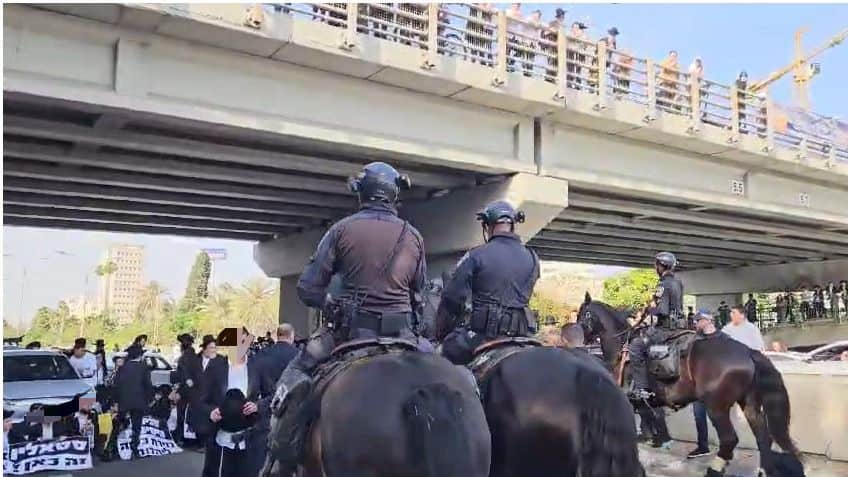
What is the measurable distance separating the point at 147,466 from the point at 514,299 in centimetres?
756

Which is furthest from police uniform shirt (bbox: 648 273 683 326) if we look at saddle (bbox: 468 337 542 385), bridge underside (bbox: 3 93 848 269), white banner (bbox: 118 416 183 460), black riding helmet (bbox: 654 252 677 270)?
white banner (bbox: 118 416 183 460)

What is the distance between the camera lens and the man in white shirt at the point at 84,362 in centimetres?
1609

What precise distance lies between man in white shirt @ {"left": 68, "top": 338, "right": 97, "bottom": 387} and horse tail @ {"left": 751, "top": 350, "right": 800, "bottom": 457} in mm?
12657

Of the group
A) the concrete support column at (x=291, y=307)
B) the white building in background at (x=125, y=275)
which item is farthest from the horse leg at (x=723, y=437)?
the white building in background at (x=125, y=275)

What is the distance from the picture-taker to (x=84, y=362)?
16359 millimetres

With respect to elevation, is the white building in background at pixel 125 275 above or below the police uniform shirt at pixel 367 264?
above

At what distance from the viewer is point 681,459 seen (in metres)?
10.8

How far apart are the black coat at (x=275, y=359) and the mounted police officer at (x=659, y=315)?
17.2 ft

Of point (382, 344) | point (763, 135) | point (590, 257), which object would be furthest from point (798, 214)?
point (382, 344)

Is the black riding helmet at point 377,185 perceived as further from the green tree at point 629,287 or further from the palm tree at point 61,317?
the palm tree at point 61,317

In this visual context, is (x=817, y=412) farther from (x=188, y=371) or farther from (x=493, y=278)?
(x=188, y=371)

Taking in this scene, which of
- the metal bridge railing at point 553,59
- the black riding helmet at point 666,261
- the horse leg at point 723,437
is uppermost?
the metal bridge railing at point 553,59

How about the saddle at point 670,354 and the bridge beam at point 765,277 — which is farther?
the bridge beam at point 765,277

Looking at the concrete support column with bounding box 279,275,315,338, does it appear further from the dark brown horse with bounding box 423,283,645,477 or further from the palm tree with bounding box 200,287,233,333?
the palm tree with bounding box 200,287,233,333
